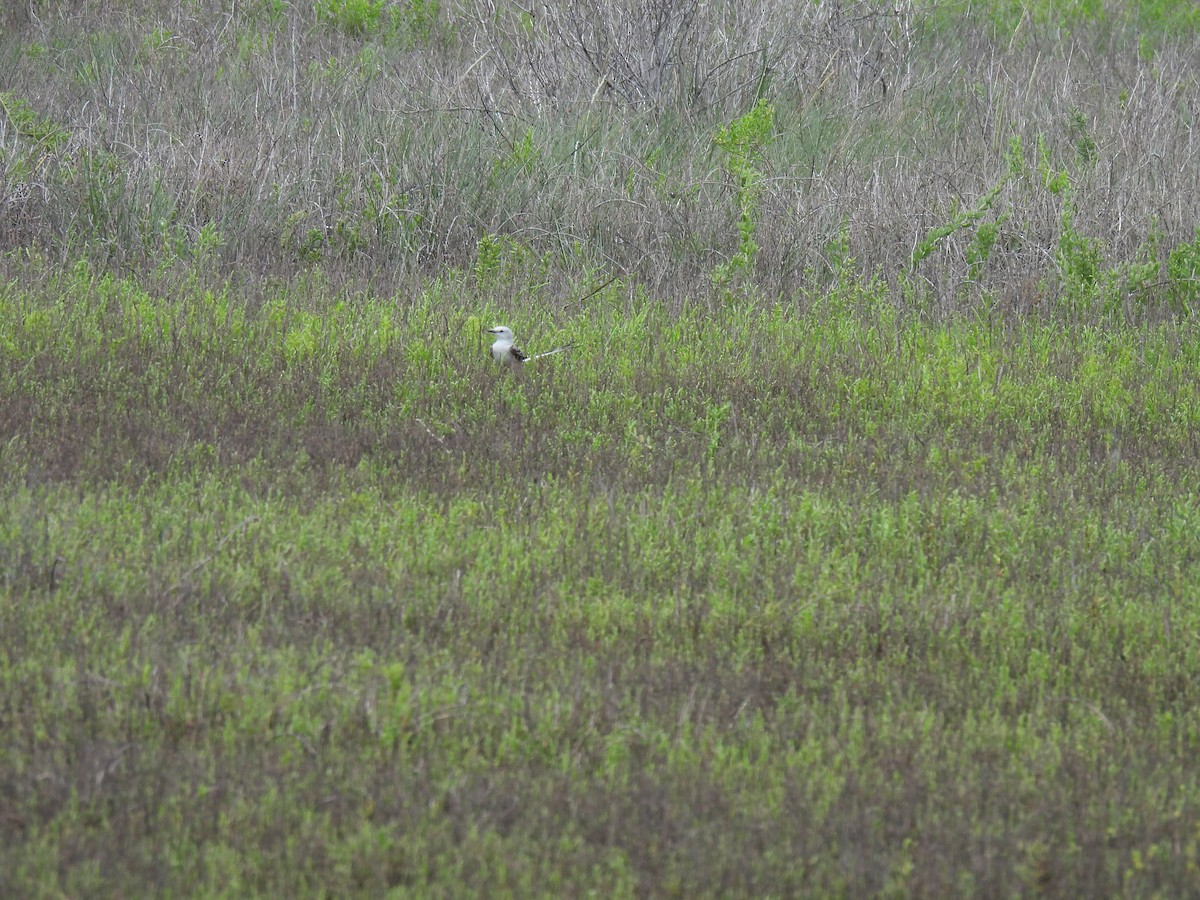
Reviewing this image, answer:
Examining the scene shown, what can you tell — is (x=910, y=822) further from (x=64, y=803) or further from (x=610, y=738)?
(x=64, y=803)

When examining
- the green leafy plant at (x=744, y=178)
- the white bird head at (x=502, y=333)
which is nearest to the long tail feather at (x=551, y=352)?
the white bird head at (x=502, y=333)

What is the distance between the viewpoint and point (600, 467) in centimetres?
556

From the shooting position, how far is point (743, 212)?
8.05 meters

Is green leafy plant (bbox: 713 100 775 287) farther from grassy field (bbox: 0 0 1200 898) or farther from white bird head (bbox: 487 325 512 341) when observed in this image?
white bird head (bbox: 487 325 512 341)

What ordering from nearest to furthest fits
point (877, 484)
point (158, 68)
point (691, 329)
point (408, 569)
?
point (408, 569) < point (877, 484) < point (691, 329) < point (158, 68)

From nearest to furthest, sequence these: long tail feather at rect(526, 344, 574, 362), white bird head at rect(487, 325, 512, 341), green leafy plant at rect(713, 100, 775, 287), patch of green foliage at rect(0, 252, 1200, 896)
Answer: patch of green foliage at rect(0, 252, 1200, 896)
white bird head at rect(487, 325, 512, 341)
long tail feather at rect(526, 344, 574, 362)
green leafy plant at rect(713, 100, 775, 287)

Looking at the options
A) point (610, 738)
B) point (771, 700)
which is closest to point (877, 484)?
point (771, 700)

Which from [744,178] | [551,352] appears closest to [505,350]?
[551,352]

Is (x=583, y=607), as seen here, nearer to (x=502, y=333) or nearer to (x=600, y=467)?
(x=600, y=467)

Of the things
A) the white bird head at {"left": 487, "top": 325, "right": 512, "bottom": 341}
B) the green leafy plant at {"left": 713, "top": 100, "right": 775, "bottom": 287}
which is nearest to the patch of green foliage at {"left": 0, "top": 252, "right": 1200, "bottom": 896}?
the white bird head at {"left": 487, "top": 325, "right": 512, "bottom": 341}

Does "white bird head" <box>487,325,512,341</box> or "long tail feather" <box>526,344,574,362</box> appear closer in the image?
"white bird head" <box>487,325,512,341</box>

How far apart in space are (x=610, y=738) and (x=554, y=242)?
211 inches

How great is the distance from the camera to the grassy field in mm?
3186

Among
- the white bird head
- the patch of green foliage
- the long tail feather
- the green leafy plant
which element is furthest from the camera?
the green leafy plant
